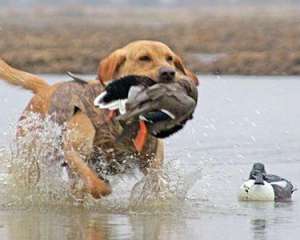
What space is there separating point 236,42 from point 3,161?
27514mm

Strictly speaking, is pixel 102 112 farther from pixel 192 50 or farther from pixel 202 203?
pixel 192 50

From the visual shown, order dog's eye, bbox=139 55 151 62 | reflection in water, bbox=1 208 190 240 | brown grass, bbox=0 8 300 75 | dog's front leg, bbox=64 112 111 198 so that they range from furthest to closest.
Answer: brown grass, bbox=0 8 300 75, dog's eye, bbox=139 55 151 62, dog's front leg, bbox=64 112 111 198, reflection in water, bbox=1 208 190 240

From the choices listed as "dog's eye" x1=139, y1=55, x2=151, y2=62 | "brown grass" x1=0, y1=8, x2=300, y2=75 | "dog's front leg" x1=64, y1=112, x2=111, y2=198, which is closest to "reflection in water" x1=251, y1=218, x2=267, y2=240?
"dog's front leg" x1=64, y1=112, x2=111, y2=198

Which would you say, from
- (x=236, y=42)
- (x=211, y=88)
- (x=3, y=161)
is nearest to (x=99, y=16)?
(x=236, y=42)

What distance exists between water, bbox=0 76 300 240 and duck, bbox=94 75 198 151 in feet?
2.25

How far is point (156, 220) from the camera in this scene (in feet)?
31.7

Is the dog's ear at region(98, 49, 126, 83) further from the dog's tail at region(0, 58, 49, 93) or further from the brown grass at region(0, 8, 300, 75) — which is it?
the brown grass at region(0, 8, 300, 75)

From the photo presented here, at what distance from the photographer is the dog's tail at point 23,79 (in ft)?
36.0

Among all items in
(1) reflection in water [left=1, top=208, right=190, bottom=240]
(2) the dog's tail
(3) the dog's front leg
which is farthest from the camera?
(2) the dog's tail

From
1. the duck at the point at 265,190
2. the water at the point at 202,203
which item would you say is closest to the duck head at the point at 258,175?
the duck at the point at 265,190

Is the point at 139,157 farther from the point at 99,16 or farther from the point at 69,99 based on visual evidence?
the point at 99,16

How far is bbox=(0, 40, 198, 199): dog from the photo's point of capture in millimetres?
9789

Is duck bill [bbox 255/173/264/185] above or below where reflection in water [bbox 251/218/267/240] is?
above

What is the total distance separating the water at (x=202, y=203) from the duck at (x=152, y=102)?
685 millimetres
